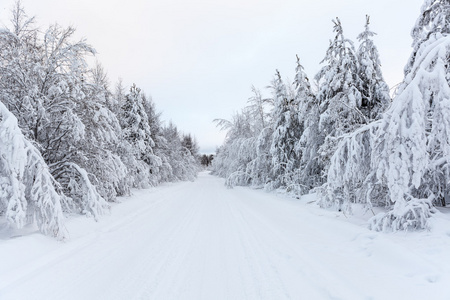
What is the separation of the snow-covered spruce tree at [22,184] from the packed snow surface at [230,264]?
0.41 meters

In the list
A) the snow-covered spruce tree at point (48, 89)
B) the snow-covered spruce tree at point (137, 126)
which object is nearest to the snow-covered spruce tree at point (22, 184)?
the snow-covered spruce tree at point (48, 89)

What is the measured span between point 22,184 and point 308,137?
1171cm

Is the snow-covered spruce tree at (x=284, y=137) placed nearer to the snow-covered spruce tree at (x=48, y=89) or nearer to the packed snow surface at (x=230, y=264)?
the packed snow surface at (x=230, y=264)

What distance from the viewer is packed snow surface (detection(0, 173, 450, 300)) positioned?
309 cm

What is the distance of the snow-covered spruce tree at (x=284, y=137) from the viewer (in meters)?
15.8

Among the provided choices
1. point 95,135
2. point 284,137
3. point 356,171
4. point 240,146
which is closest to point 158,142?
point 240,146

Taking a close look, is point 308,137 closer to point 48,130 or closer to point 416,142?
point 416,142

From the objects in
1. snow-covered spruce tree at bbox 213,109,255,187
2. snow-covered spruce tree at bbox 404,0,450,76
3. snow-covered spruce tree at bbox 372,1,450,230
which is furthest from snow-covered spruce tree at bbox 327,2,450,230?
snow-covered spruce tree at bbox 213,109,255,187

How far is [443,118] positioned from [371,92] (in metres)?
7.06

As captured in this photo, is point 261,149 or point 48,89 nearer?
point 48,89

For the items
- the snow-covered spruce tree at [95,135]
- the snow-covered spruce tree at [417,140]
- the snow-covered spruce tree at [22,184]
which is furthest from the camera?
the snow-covered spruce tree at [95,135]

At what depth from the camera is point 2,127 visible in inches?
178

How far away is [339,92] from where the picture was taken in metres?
10.0

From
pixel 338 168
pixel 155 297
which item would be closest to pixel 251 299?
pixel 155 297
